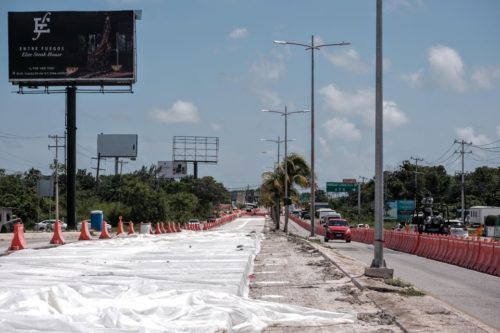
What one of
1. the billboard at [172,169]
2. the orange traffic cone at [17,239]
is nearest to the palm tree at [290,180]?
the orange traffic cone at [17,239]

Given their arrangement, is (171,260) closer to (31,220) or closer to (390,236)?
(390,236)

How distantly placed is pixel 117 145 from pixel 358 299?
97.5m

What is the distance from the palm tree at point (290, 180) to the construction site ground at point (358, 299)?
135 ft

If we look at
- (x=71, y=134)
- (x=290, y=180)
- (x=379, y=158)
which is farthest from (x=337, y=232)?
(x=379, y=158)

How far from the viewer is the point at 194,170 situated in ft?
416

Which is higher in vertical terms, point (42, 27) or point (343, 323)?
point (42, 27)

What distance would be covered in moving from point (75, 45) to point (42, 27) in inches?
117

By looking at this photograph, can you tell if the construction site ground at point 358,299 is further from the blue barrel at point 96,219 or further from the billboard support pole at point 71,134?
the billboard support pole at point 71,134

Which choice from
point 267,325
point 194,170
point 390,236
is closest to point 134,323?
point 267,325

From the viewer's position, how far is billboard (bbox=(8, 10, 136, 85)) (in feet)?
183

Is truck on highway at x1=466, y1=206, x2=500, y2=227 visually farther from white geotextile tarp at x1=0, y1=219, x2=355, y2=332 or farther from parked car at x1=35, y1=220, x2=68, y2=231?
white geotextile tarp at x1=0, y1=219, x2=355, y2=332

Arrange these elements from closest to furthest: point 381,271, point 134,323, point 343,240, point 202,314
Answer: point 134,323 → point 202,314 → point 381,271 → point 343,240

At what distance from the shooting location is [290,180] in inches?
2368

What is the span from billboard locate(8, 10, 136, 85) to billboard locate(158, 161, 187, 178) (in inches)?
2853
